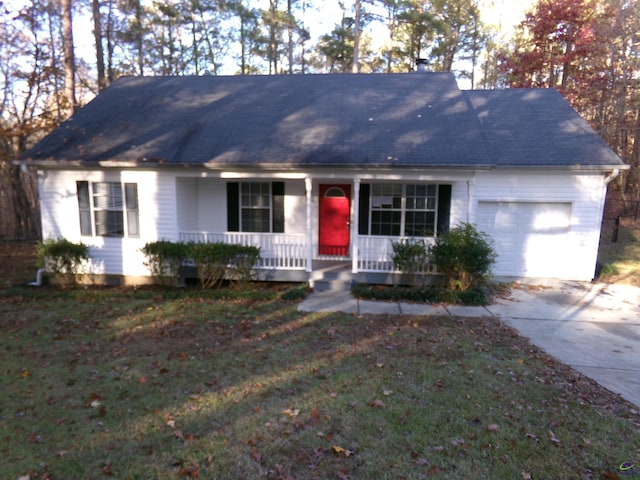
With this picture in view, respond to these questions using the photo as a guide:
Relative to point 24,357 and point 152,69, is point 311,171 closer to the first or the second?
point 24,357

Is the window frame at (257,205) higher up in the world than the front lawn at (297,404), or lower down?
higher up

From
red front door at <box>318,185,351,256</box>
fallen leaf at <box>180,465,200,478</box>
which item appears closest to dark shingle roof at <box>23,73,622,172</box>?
red front door at <box>318,185,351,256</box>

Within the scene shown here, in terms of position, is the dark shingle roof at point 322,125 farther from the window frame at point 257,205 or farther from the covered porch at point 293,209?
the window frame at point 257,205

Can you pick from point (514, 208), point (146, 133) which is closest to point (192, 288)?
point (146, 133)

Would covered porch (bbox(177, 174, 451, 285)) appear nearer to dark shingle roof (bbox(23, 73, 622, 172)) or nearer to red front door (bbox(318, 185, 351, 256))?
red front door (bbox(318, 185, 351, 256))

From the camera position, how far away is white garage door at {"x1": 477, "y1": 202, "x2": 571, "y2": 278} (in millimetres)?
9758

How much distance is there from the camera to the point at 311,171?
8.63 m

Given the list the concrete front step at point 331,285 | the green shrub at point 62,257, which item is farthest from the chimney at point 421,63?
the green shrub at point 62,257

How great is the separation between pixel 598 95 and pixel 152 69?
24.5 meters

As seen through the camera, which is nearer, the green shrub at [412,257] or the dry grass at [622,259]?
the green shrub at [412,257]

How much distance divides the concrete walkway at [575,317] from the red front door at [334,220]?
2250mm

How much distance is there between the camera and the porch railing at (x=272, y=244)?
350 inches

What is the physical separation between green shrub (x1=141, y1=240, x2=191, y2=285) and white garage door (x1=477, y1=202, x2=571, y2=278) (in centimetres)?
737

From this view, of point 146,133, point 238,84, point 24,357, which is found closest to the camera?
point 24,357
